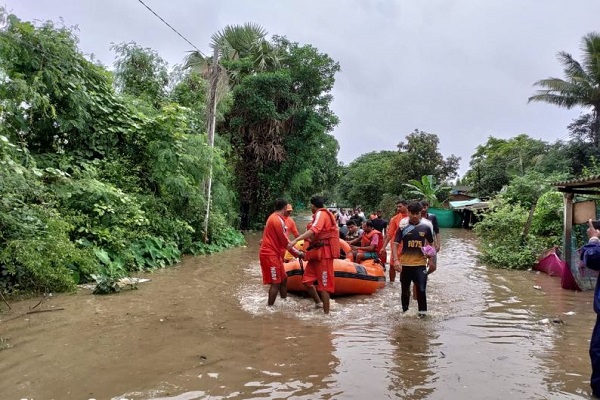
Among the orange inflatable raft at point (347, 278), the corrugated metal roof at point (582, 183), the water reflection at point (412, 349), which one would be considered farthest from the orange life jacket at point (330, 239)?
the corrugated metal roof at point (582, 183)

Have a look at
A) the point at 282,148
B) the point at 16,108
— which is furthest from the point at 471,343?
the point at 282,148

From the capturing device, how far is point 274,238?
6.89 meters

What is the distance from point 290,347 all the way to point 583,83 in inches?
1095

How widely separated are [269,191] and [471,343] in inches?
815

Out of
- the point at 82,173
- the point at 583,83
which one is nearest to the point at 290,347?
the point at 82,173

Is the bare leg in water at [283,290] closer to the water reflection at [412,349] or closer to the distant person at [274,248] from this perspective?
the water reflection at [412,349]

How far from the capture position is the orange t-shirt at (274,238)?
6836 millimetres

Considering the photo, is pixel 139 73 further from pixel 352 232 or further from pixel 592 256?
pixel 592 256

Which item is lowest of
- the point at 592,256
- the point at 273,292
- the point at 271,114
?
the point at 273,292

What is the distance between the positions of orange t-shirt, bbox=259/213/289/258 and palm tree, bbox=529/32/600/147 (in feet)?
82.8

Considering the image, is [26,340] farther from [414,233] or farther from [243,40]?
[243,40]

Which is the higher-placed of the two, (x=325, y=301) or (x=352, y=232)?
(x=352, y=232)

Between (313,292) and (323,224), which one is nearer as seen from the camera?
(323,224)

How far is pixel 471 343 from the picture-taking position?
5.39 metres
